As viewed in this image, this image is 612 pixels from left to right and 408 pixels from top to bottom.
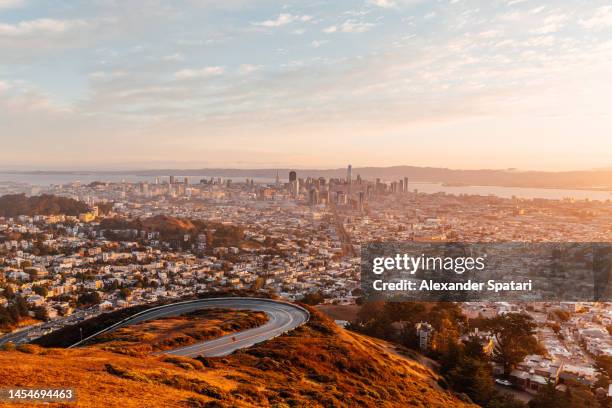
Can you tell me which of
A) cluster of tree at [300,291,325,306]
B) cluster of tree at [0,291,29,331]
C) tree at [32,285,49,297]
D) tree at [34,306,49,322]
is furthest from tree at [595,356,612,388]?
tree at [32,285,49,297]

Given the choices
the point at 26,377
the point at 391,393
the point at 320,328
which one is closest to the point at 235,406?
the point at 26,377

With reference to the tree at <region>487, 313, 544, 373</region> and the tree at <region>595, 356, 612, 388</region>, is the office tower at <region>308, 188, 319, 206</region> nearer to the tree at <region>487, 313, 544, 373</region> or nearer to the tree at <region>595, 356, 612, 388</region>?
the tree at <region>487, 313, 544, 373</region>

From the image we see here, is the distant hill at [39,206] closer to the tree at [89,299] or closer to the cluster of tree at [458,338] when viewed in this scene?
the tree at [89,299]

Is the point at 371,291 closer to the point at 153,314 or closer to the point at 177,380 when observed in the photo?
the point at 153,314

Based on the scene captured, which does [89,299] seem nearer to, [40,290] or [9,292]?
[40,290]

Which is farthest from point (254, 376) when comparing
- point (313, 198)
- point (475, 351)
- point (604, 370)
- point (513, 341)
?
point (313, 198)
